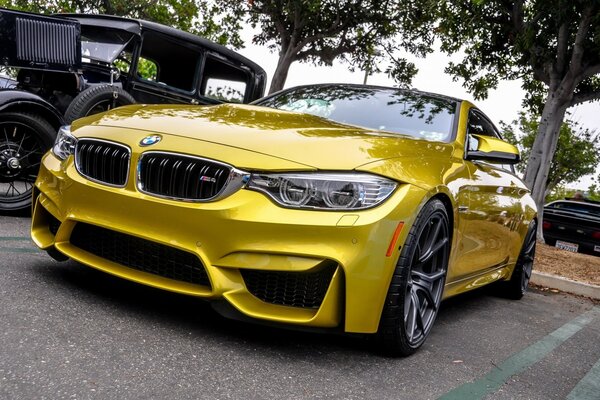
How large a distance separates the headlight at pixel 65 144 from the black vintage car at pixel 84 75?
176cm

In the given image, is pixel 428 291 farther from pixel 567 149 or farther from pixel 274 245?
pixel 567 149

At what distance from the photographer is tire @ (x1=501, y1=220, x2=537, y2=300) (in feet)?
18.6

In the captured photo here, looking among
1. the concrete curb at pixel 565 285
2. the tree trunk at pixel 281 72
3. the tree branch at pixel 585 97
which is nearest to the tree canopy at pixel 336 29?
the tree trunk at pixel 281 72

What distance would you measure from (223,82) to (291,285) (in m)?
5.01

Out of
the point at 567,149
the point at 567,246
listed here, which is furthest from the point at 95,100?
the point at 567,149

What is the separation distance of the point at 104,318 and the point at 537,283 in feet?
18.2

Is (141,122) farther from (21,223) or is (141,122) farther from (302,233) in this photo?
(21,223)

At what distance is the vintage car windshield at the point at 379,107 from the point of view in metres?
4.05

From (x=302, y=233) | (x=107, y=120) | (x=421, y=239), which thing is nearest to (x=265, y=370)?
(x=302, y=233)

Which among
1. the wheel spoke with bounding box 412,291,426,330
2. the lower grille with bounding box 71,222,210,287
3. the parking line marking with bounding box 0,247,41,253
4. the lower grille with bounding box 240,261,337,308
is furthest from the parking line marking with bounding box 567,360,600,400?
the parking line marking with bounding box 0,247,41,253

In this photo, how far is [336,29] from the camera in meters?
17.2

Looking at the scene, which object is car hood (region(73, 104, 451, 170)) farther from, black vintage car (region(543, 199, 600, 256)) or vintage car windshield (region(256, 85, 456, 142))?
black vintage car (region(543, 199, 600, 256))

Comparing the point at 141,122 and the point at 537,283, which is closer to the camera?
the point at 141,122

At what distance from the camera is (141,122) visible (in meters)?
3.22
